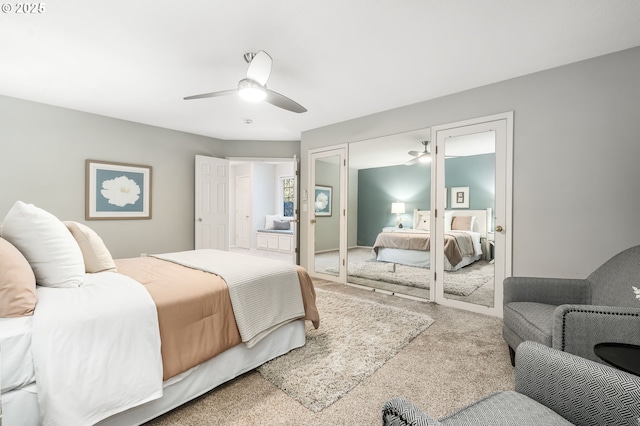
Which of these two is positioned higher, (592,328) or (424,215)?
(424,215)

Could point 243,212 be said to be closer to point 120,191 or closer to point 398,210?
point 120,191

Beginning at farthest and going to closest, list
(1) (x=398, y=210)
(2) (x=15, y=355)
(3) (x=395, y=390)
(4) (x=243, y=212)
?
(4) (x=243, y=212), (1) (x=398, y=210), (3) (x=395, y=390), (2) (x=15, y=355)

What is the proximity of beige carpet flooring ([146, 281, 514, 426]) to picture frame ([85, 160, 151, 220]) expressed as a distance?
11.3ft

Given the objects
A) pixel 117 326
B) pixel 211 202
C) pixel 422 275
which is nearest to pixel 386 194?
pixel 422 275

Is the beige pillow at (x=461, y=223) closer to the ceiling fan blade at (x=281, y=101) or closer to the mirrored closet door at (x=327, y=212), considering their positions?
the mirrored closet door at (x=327, y=212)

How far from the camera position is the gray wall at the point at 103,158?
334 cm

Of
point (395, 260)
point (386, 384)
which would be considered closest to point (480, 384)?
point (386, 384)

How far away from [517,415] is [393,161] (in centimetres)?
450

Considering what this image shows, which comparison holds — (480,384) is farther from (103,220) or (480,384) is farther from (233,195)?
(233,195)

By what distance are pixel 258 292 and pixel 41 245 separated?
3.97 feet

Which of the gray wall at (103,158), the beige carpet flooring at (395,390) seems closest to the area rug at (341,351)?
the beige carpet flooring at (395,390)

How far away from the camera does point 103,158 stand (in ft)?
12.9

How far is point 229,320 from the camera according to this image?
1.75m

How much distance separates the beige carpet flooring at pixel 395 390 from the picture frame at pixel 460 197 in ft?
4.73
